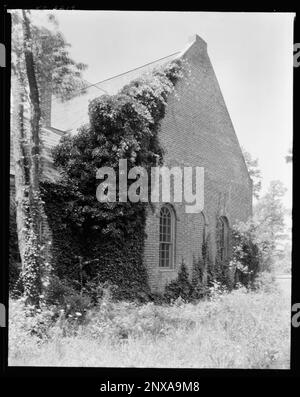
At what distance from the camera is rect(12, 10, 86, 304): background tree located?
723cm

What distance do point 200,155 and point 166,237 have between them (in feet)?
9.12

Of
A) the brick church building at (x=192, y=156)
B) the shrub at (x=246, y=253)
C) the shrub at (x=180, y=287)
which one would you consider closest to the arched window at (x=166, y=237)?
the brick church building at (x=192, y=156)

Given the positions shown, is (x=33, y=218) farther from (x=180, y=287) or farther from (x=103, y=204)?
(x=180, y=287)

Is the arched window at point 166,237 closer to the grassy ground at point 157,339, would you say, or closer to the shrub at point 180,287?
the shrub at point 180,287

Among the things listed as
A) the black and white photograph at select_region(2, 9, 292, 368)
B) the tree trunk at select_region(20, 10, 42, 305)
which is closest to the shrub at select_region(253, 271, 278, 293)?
the black and white photograph at select_region(2, 9, 292, 368)

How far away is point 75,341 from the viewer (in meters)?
6.88

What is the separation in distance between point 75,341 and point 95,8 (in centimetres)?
495

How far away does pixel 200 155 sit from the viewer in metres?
13.0

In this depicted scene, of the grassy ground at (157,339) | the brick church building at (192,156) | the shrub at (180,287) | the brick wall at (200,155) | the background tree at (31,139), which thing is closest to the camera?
the grassy ground at (157,339)

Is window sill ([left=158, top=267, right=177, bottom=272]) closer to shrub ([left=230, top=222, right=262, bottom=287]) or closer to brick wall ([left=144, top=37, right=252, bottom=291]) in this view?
brick wall ([left=144, top=37, right=252, bottom=291])

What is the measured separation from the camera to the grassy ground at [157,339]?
6.13 m

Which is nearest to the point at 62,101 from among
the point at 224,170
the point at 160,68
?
the point at 160,68

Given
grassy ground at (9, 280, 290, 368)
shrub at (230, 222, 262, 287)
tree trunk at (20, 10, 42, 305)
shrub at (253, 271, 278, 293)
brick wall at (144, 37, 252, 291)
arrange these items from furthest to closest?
shrub at (230, 222, 262, 287)
shrub at (253, 271, 278, 293)
brick wall at (144, 37, 252, 291)
tree trunk at (20, 10, 42, 305)
grassy ground at (9, 280, 290, 368)

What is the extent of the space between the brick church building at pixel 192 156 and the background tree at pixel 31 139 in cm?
175
